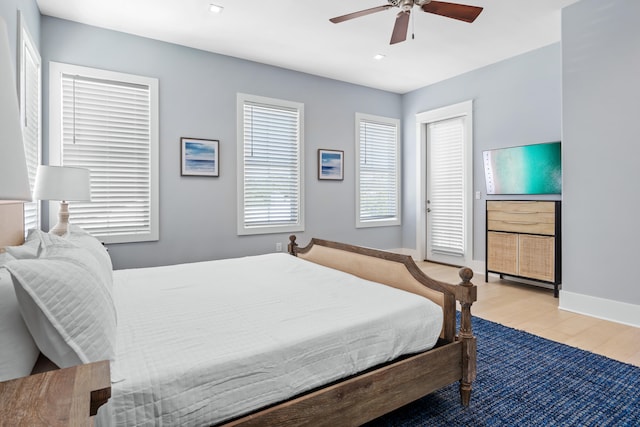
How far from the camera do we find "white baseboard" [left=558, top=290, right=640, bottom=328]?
3.02 m

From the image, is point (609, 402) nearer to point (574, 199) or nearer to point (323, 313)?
point (323, 313)

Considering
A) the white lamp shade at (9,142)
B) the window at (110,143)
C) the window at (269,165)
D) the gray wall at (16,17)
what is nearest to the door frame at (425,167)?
the window at (269,165)

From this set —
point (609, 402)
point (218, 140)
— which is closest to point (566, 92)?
point (609, 402)

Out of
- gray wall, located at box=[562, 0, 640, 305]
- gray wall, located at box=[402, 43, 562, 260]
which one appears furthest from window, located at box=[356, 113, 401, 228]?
gray wall, located at box=[562, 0, 640, 305]

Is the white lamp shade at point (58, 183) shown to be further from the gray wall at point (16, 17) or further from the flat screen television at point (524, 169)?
the flat screen television at point (524, 169)

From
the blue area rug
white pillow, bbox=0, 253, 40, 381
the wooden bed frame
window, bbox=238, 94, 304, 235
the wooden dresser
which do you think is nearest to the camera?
white pillow, bbox=0, 253, 40, 381

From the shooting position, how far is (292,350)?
1.38m

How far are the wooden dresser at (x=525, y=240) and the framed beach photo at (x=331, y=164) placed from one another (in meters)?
2.12

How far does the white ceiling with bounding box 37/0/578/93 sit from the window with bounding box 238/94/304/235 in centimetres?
63

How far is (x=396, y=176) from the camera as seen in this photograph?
241 inches

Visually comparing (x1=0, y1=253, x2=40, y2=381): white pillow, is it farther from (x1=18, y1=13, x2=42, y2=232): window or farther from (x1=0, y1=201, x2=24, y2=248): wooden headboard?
(x1=18, y1=13, x2=42, y2=232): window

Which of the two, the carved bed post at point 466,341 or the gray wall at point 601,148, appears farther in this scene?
the gray wall at point 601,148

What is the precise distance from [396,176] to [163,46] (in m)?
3.97

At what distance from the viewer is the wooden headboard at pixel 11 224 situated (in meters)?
1.83
